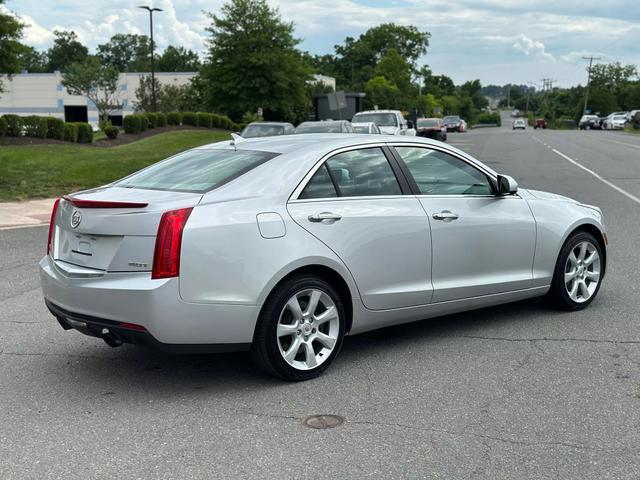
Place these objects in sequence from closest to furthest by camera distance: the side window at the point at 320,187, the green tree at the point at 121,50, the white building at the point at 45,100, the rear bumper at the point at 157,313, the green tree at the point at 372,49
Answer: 1. the rear bumper at the point at 157,313
2. the side window at the point at 320,187
3. the white building at the point at 45,100
4. the green tree at the point at 372,49
5. the green tree at the point at 121,50

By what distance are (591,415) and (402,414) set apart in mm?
1074

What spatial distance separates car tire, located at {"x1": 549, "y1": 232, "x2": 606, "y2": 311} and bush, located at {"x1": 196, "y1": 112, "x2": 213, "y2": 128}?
127 feet

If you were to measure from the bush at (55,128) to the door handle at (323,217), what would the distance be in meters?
25.4

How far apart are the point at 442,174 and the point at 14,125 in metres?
24.2

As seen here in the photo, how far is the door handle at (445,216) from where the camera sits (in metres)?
5.66

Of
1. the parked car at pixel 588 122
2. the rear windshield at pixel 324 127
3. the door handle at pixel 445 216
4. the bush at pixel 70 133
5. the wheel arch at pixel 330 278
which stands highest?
the door handle at pixel 445 216

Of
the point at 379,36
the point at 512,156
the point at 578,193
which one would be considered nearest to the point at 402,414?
the point at 578,193

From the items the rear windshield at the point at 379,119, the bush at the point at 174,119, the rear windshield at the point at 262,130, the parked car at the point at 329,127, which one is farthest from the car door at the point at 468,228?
the bush at the point at 174,119

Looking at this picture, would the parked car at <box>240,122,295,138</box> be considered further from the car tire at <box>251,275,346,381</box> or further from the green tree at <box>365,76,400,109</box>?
the green tree at <box>365,76,400,109</box>

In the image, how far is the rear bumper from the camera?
447 cm

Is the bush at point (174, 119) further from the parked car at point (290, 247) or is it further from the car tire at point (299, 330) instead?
the car tire at point (299, 330)

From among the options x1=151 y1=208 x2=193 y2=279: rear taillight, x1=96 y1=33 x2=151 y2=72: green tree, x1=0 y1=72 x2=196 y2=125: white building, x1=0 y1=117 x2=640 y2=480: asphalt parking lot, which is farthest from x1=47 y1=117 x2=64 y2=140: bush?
x1=96 y1=33 x2=151 y2=72: green tree

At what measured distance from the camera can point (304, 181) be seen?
5148mm

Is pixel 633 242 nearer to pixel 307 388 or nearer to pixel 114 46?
pixel 307 388
